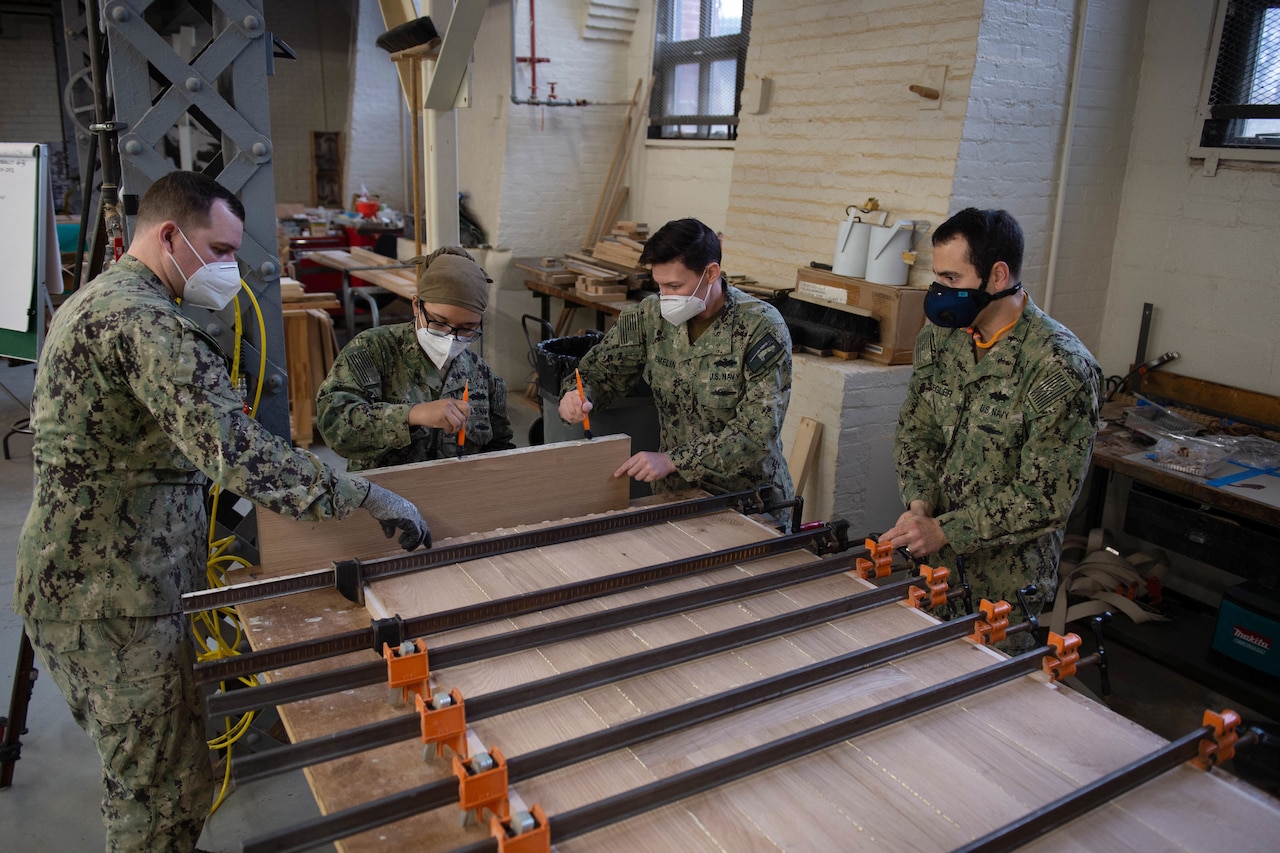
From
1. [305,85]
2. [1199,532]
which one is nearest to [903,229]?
[1199,532]

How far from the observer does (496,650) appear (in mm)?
1708

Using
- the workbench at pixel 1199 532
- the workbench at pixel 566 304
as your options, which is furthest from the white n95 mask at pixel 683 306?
the workbench at pixel 566 304

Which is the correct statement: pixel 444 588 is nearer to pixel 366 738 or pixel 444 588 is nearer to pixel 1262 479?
pixel 366 738

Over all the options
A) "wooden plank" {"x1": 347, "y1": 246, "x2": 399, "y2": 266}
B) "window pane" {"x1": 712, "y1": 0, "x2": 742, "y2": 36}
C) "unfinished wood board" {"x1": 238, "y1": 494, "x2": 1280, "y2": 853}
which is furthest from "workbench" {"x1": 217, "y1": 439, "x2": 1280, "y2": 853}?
"wooden plank" {"x1": 347, "y1": 246, "x2": 399, "y2": 266}

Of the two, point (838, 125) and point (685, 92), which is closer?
point (838, 125)

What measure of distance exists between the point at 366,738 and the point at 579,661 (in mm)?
451

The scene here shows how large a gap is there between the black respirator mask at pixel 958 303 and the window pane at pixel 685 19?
532 centimetres

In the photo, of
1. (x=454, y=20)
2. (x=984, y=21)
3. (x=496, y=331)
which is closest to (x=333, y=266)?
(x=496, y=331)

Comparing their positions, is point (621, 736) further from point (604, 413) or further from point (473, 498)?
point (604, 413)

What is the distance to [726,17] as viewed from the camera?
21.7 feet

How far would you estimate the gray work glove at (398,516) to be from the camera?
6.62 feet

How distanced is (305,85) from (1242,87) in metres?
11.0

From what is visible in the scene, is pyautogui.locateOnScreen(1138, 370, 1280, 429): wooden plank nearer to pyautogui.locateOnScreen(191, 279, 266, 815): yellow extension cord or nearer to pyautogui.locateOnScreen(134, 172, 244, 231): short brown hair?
pyautogui.locateOnScreen(191, 279, 266, 815): yellow extension cord

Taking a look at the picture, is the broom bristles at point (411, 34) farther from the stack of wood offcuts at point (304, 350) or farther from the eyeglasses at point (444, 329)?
the stack of wood offcuts at point (304, 350)
